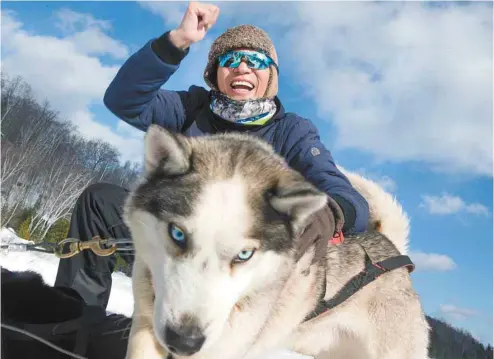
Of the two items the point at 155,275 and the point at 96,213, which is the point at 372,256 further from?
Result: the point at 96,213

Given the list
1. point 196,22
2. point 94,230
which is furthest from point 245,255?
point 94,230

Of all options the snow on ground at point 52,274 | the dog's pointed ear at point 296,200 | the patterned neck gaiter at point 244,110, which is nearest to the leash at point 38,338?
the dog's pointed ear at point 296,200

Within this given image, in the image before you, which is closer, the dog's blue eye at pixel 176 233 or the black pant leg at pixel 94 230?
the dog's blue eye at pixel 176 233

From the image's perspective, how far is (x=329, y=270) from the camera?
3.00 metres

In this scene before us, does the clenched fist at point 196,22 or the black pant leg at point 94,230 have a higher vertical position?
the clenched fist at point 196,22

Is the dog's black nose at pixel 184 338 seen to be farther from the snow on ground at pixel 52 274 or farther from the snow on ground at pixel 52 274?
the snow on ground at pixel 52 274

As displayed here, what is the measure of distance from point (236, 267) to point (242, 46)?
7.68 ft

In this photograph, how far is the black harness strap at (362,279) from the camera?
114 inches

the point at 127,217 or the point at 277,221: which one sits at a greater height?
the point at 277,221

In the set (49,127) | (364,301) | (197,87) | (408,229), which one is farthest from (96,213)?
(49,127)

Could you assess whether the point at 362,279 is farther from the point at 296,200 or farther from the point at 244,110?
the point at 244,110

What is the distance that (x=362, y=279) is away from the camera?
301 centimetres

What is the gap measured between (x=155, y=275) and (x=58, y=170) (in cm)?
3861

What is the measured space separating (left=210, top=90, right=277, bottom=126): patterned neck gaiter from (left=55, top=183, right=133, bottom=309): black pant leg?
98cm
